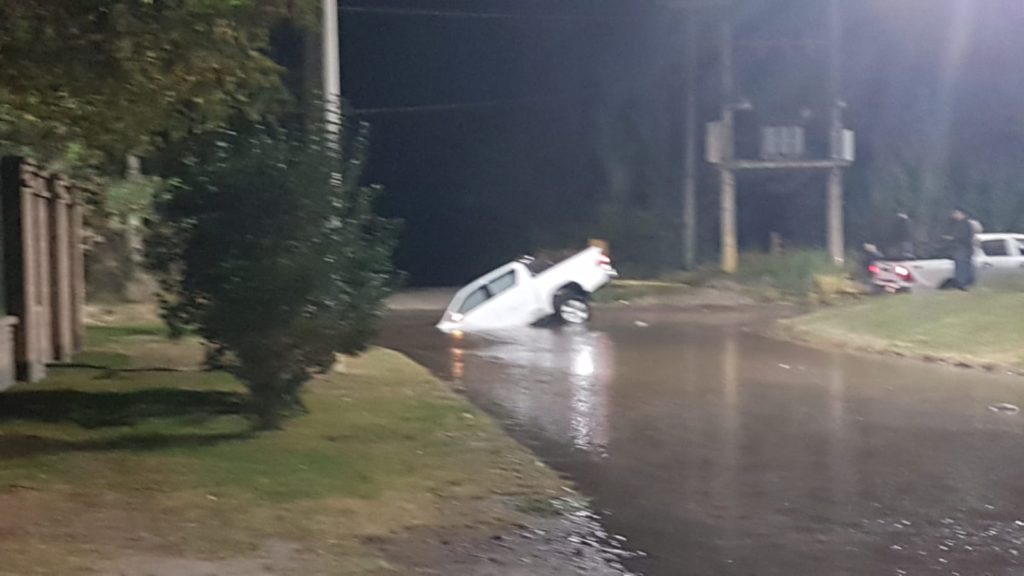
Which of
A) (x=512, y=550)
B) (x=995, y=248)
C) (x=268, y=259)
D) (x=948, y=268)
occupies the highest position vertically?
(x=268, y=259)

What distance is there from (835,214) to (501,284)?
1349cm

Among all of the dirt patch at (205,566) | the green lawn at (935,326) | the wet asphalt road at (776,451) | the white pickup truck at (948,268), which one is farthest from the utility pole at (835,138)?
the dirt patch at (205,566)

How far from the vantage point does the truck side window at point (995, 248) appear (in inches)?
1064

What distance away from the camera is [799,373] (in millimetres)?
14945

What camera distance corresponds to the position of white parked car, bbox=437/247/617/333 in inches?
887

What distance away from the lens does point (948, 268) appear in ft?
84.6

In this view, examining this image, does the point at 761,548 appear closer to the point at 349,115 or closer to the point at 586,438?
the point at 586,438

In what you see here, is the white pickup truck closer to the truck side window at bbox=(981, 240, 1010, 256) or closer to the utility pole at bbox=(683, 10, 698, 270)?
the truck side window at bbox=(981, 240, 1010, 256)

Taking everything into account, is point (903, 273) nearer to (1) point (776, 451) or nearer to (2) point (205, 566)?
(1) point (776, 451)

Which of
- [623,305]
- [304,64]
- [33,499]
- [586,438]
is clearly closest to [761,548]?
[586,438]

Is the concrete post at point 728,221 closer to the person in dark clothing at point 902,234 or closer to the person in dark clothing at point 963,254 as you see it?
the person in dark clothing at point 902,234

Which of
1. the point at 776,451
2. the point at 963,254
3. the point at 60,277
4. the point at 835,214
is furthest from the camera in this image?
the point at 835,214

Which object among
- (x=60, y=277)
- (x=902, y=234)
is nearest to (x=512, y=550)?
→ (x=60, y=277)

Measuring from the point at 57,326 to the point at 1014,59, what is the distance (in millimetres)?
29040
